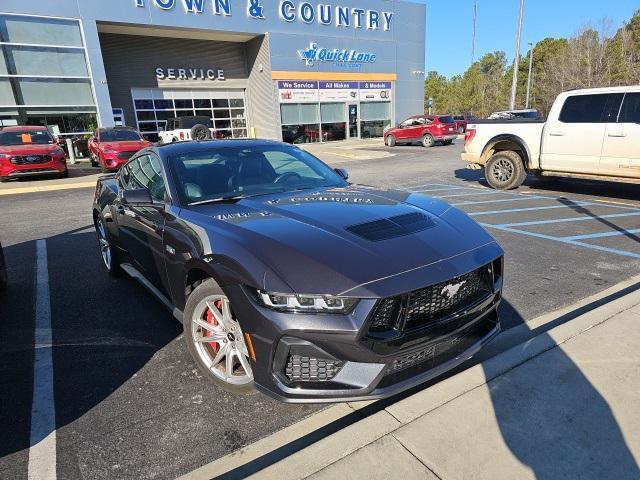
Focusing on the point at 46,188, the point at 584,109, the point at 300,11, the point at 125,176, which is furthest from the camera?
the point at 300,11

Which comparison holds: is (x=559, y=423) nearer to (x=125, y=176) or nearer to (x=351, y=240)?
(x=351, y=240)

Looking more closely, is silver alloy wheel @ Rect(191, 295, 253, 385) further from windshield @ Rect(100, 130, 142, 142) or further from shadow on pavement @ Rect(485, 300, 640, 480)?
windshield @ Rect(100, 130, 142, 142)

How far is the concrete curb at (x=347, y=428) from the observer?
82.9 inches

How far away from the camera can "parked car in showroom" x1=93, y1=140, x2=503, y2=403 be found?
2.15 m

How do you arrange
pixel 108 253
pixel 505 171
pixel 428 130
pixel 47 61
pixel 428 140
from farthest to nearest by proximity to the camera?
pixel 428 140 → pixel 428 130 → pixel 47 61 → pixel 505 171 → pixel 108 253

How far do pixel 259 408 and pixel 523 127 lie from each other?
881 centimetres

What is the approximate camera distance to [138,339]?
3.58 m

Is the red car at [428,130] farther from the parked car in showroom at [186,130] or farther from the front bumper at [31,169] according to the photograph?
the front bumper at [31,169]

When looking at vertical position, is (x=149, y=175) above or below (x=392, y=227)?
above

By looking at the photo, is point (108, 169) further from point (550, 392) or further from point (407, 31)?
point (407, 31)

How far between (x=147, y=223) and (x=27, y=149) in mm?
13304

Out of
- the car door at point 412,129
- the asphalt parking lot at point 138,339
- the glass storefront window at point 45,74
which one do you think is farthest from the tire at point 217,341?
the car door at point 412,129

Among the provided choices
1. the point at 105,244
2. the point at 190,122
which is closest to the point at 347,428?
the point at 105,244

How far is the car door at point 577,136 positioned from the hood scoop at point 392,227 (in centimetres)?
704
